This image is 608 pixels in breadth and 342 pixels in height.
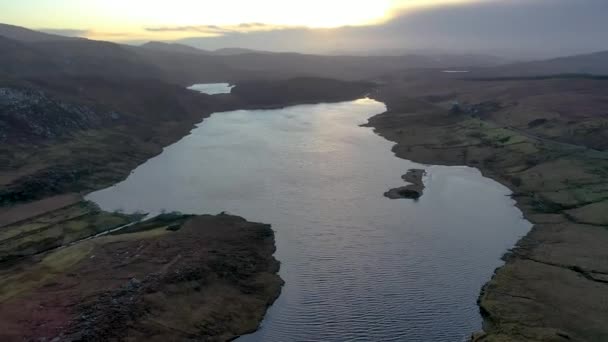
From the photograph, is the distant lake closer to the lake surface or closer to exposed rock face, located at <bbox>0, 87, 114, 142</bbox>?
exposed rock face, located at <bbox>0, 87, 114, 142</bbox>

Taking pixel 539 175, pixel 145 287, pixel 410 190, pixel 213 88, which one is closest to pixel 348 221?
pixel 410 190

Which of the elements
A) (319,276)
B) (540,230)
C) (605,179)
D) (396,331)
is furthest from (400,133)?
(396,331)

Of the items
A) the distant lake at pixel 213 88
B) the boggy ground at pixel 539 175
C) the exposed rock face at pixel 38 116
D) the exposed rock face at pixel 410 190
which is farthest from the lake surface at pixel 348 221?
the distant lake at pixel 213 88

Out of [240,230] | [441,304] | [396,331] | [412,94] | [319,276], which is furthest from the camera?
[412,94]

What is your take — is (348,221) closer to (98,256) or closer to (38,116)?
(98,256)

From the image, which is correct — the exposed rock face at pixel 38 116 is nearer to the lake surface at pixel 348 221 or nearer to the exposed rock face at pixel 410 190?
the lake surface at pixel 348 221

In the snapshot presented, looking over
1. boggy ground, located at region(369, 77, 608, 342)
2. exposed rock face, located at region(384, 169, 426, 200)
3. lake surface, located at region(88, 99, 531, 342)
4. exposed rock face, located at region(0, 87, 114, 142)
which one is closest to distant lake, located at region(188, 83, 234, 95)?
boggy ground, located at region(369, 77, 608, 342)

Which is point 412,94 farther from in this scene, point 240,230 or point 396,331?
point 396,331
